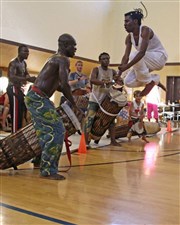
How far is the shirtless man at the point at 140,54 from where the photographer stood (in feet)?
9.34

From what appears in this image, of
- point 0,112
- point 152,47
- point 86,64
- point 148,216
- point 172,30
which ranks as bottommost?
point 148,216

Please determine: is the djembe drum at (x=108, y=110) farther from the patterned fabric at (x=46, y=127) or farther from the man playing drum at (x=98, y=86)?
the patterned fabric at (x=46, y=127)

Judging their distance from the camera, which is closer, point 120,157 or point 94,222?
point 94,222

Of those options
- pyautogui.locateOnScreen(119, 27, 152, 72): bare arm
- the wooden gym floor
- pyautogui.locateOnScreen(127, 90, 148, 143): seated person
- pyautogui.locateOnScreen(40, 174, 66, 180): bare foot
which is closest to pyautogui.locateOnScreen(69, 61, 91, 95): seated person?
pyautogui.locateOnScreen(127, 90, 148, 143): seated person

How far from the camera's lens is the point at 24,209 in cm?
241

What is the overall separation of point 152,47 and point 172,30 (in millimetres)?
10653

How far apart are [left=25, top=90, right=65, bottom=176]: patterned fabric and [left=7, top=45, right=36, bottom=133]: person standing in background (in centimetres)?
130

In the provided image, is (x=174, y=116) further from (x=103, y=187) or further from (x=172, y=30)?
(x=103, y=187)

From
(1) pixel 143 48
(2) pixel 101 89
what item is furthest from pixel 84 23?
(1) pixel 143 48

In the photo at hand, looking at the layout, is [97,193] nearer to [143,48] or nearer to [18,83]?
[143,48]

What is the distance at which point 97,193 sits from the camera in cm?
288

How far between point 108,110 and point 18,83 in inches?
54.2

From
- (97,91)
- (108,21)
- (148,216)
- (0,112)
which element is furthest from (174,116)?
(148,216)

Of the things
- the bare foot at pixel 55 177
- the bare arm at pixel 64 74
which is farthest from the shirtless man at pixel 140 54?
the bare foot at pixel 55 177
